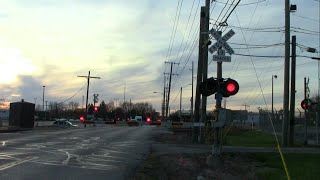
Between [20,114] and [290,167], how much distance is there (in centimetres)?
4430

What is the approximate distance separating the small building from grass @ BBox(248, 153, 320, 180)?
39.7 m

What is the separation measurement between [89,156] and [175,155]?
3.66 meters

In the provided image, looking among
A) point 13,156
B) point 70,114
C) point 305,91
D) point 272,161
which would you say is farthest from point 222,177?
point 70,114

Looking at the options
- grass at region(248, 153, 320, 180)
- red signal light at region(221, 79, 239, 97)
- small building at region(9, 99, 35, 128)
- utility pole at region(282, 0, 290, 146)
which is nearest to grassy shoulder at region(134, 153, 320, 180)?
grass at region(248, 153, 320, 180)

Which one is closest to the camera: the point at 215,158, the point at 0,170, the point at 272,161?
the point at 0,170

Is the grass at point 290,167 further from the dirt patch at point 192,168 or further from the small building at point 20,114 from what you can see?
the small building at point 20,114

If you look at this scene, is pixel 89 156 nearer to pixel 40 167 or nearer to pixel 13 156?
pixel 13 156

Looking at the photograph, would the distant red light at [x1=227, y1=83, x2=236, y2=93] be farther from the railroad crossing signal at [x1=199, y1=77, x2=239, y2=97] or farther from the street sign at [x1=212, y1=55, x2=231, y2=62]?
the street sign at [x1=212, y1=55, x2=231, y2=62]

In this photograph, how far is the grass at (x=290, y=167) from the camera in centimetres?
1455

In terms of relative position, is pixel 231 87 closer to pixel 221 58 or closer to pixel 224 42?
pixel 221 58

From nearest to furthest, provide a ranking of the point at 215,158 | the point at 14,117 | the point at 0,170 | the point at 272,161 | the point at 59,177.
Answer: the point at 59,177
the point at 0,170
the point at 215,158
the point at 272,161
the point at 14,117

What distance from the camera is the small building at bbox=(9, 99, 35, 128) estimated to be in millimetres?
56188

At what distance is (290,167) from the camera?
16.8 m

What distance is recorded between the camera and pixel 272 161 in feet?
62.3
